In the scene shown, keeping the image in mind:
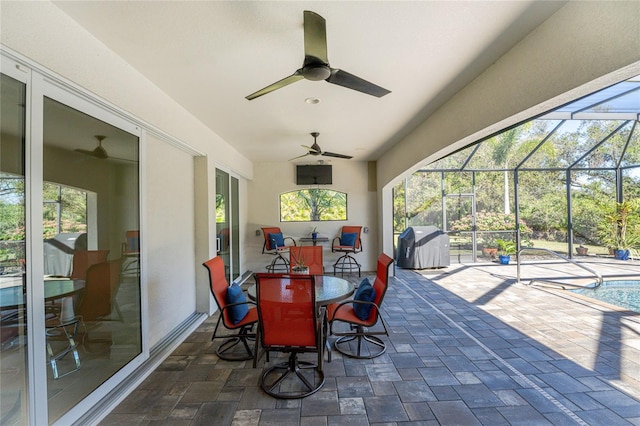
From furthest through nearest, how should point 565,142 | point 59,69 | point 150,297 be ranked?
point 565,142 → point 150,297 → point 59,69

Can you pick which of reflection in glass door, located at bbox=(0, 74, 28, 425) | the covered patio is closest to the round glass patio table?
the covered patio

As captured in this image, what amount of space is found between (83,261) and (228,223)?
3116 mm

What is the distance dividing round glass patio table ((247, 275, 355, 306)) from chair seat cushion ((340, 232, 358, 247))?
3121 mm

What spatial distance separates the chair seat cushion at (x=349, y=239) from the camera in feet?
20.8

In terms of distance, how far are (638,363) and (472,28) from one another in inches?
135

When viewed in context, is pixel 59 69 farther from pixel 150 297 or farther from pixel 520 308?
pixel 520 308

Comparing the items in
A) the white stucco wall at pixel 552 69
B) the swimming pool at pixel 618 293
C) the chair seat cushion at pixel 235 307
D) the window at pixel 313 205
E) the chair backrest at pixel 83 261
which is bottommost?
the swimming pool at pixel 618 293

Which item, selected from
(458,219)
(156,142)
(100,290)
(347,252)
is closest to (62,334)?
(100,290)

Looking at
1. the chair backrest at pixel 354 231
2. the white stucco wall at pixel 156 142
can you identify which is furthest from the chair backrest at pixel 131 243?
the chair backrest at pixel 354 231

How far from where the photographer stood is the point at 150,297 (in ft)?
9.27

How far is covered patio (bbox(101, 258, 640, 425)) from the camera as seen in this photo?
6.47ft

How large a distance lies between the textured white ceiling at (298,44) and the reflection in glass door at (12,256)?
0.75 metres

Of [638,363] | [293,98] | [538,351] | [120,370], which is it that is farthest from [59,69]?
[638,363]

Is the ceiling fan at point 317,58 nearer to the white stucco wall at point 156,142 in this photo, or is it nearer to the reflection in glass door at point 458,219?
the white stucco wall at point 156,142
